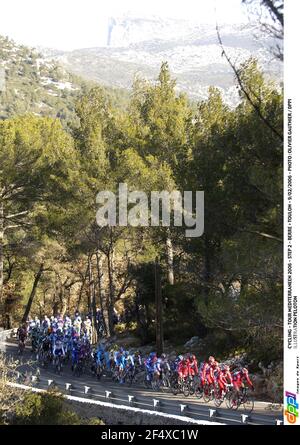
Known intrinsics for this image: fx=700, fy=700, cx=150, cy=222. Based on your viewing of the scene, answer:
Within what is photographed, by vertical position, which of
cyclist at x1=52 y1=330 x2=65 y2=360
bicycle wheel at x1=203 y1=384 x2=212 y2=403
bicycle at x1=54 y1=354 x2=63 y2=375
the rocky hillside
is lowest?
bicycle at x1=54 y1=354 x2=63 y2=375

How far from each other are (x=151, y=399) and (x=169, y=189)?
1053 centimetres

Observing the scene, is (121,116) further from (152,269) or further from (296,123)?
(296,123)

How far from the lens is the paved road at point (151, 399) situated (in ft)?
57.4

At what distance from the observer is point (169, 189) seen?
28203mm

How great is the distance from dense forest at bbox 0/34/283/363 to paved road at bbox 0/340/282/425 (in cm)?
194

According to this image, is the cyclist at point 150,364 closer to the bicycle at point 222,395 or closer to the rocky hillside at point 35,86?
the bicycle at point 222,395

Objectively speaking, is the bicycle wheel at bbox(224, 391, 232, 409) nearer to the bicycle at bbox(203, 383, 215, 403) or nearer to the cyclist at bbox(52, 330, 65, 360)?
the bicycle at bbox(203, 383, 215, 403)

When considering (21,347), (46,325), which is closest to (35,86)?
(21,347)

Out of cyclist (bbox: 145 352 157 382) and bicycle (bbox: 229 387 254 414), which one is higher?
cyclist (bbox: 145 352 157 382)

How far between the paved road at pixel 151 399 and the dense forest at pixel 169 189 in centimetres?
194

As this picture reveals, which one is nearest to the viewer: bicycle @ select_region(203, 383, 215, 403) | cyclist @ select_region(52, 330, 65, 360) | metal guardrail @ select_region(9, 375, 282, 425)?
metal guardrail @ select_region(9, 375, 282, 425)

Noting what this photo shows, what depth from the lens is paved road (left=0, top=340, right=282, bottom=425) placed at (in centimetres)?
1748

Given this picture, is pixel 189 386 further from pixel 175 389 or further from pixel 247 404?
pixel 247 404

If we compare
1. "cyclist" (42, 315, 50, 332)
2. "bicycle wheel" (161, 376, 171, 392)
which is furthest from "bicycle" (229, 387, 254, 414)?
"cyclist" (42, 315, 50, 332)
